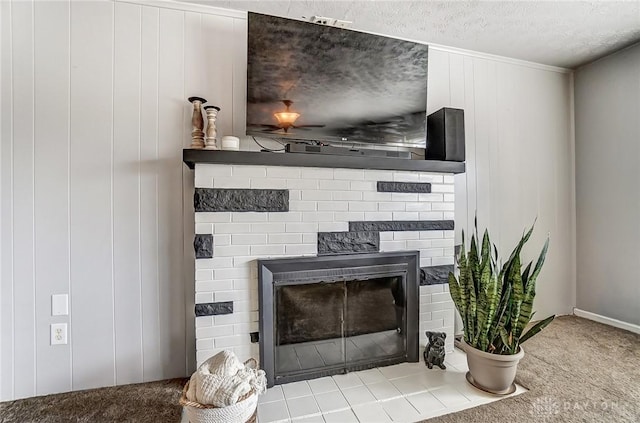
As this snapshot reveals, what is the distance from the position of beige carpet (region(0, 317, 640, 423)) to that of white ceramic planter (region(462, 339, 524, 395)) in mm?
71

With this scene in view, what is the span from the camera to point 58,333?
1.69 metres

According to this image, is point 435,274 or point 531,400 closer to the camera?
point 531,400

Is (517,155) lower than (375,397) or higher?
higher

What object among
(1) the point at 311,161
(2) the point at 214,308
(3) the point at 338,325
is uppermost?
(1) the point at 311,161

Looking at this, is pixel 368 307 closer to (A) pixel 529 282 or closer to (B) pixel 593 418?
(A) pixel 529 282

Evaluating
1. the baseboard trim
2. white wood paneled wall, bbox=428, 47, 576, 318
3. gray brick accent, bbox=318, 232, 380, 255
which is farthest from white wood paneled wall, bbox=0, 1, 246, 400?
the baseboard trim

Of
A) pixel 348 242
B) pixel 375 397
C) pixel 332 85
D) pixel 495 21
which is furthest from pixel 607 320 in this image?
pixel 332 85

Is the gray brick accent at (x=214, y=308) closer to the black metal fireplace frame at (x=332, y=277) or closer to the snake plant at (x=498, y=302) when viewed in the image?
the black metal fireplace frame at (x=332, y=277)

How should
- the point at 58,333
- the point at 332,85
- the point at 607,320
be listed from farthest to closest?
1. the point at 607,320
2. the point at 332,85
3. the point at 58,333

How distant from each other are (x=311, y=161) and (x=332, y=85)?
0.52 m

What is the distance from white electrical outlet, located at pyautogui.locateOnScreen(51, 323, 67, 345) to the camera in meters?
1.68

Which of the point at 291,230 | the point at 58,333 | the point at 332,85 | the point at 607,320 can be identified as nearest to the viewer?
the point at 58,333

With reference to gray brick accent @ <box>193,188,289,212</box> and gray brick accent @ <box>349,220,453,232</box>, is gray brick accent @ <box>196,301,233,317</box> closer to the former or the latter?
gray brick accent @ <box>193,188,289,212</box>

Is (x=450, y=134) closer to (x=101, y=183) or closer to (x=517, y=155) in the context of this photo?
(x=517, y=155)
